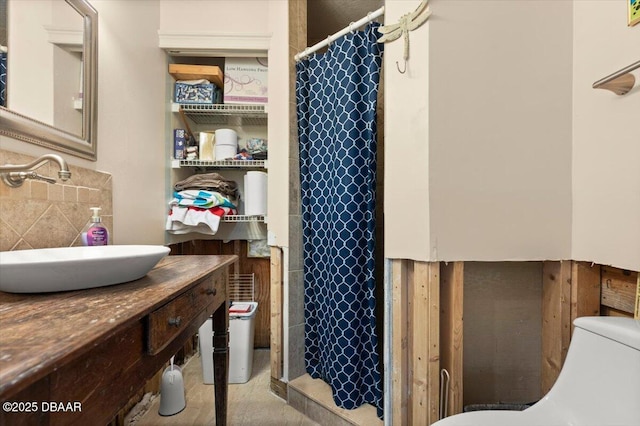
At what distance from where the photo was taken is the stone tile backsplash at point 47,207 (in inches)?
34.4

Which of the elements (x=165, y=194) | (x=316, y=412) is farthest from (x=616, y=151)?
(x=165, y=194)

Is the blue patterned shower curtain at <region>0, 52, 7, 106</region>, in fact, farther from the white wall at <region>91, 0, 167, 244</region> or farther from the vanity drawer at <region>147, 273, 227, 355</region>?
the vanity drawer at <region>147, 273, 227, 355</region>

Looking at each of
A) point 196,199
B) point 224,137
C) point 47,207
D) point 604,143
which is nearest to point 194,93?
point 224,137

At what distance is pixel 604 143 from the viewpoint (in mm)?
1005

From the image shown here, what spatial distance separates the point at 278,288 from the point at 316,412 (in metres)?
0.68

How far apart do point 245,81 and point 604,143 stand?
1907 mm

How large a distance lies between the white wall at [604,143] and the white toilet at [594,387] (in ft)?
0.87

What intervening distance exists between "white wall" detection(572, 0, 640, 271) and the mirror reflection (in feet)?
6.47

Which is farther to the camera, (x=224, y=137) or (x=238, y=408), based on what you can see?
(x=224, y=137)

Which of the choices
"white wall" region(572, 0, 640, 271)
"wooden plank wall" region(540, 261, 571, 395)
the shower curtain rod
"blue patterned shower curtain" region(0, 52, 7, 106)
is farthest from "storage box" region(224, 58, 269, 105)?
"wooden plank wall" region(540, 261, 571, 395)

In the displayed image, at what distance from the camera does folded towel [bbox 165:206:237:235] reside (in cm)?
180

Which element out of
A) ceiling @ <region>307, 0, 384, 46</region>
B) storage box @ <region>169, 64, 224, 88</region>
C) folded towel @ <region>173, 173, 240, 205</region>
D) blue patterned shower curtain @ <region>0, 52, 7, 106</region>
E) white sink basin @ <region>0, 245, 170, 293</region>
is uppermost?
ceiling @ <region>307, 0, 384, 46</region>

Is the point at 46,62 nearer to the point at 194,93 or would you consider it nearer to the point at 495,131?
the point at 194,93

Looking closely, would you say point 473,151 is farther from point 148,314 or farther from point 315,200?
point 148,314
